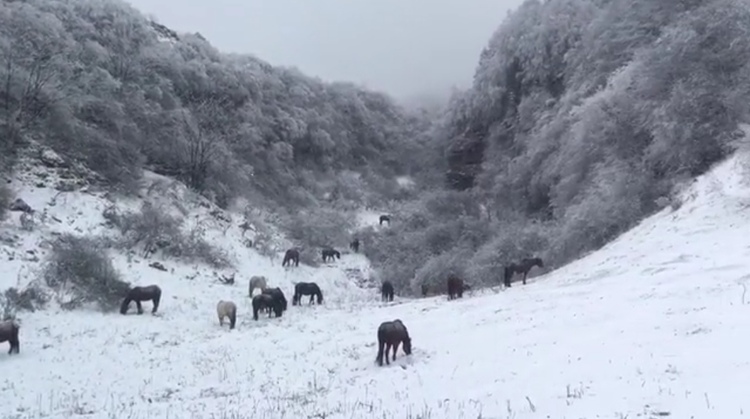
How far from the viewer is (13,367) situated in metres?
14.9

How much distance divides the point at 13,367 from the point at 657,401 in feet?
46.2

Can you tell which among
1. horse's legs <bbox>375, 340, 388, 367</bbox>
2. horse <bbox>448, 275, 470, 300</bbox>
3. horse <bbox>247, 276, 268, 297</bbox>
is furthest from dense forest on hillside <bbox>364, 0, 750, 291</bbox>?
horse's legs <bbox>375, 340, 388, 367</bbox>

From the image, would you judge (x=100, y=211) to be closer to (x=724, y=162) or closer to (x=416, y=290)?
(x=416, y=290)

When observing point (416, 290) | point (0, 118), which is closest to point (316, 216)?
point (416, 290)

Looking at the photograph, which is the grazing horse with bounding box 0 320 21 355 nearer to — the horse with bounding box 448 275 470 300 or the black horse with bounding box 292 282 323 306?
the black horse with bounding box 292 282 323 306

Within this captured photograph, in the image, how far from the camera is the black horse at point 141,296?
67.4 ft

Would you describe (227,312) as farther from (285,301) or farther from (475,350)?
(475,350)

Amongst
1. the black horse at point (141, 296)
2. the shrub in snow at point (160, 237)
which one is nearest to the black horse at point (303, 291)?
the shrub in snow at point (160, 237)

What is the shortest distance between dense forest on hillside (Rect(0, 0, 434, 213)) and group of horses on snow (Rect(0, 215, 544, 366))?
33.1 feet

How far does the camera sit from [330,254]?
116ft

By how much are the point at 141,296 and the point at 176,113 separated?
20.6 metres

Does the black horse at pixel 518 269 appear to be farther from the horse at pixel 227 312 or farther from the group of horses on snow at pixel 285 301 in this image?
the horse at pixel 227 312

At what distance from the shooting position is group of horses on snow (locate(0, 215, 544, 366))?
13.8 meters

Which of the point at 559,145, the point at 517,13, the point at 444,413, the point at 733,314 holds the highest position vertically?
the point at 517,13
